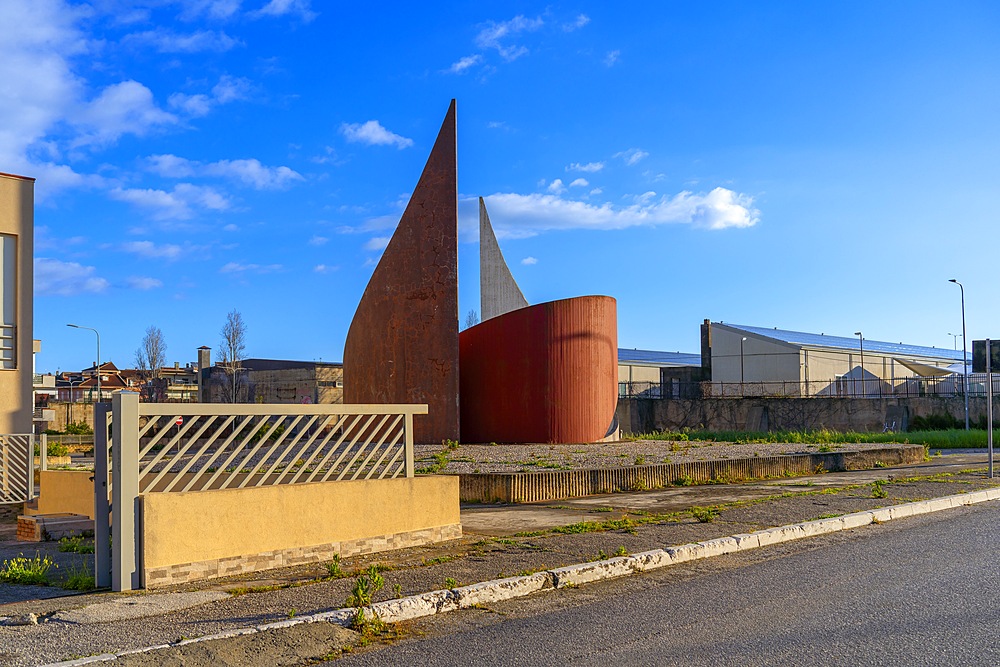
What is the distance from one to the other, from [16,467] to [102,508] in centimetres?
911

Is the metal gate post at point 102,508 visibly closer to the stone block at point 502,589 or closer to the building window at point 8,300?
the stone block at point 502,589

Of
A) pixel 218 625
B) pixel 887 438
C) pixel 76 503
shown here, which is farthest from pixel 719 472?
pixel 887 438

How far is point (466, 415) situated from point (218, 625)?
64.7 ft

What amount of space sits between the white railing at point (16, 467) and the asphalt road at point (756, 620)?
10.9 meters

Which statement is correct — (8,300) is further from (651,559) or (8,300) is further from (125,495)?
(651,559)

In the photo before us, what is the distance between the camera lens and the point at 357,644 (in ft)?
19.1

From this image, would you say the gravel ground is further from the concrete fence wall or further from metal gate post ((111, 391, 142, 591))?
the concrete fence wall

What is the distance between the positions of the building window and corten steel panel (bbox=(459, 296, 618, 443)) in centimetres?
1243

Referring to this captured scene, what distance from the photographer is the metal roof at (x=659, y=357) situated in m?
80.1

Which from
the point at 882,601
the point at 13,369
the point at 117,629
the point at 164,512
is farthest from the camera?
the point at 13,369

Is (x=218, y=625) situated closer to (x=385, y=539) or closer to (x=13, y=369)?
(x=385, y=539)

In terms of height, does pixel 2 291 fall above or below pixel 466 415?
above

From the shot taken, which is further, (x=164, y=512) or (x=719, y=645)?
(x=164, y=512)

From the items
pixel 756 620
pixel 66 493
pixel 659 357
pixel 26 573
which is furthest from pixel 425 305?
pixel 659 357
